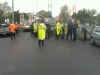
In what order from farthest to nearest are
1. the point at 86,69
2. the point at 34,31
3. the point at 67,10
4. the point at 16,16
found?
the point at 16,16, the point at 67,10, the point at 34,31, the point at 86,69

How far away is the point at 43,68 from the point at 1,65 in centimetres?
170

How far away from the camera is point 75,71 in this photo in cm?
718

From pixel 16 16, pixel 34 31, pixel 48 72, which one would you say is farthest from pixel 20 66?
pixel 16 16

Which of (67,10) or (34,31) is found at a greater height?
(67,10)

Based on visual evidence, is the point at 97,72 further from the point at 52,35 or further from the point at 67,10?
the point at 67,10

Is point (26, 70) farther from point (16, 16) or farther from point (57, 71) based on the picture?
point (16, 16)

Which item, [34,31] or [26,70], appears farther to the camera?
[34,31]

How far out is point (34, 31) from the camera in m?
25.2

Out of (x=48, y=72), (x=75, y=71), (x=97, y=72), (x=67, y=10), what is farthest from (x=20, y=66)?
(x=67, y=10)

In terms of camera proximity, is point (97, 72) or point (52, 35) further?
point (52, 35)

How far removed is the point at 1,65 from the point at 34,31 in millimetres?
17034

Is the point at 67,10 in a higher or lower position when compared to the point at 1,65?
higher

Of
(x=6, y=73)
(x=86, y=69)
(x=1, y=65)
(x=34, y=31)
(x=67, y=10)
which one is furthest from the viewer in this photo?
(x=67, y=10)

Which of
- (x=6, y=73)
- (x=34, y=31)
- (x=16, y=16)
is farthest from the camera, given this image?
(x=16, y=16)
